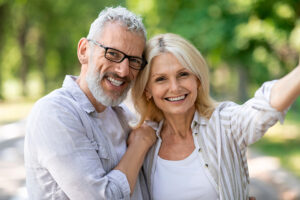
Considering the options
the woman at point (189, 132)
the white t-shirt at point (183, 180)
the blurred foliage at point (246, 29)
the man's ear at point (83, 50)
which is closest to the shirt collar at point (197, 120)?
the woman at point (189, 132)

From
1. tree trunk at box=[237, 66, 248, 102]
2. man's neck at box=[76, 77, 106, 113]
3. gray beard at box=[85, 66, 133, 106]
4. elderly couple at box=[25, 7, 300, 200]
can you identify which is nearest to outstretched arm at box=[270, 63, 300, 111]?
elderly couple at box=[25, 7, 300, 200]

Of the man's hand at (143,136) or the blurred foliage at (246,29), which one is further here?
the blurred foliage at (246,29)

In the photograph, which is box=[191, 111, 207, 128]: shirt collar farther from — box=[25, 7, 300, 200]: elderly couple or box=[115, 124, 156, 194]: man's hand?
box=[115, 124, 156, 194]: man's hand

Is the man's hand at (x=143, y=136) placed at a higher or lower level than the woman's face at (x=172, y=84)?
lower

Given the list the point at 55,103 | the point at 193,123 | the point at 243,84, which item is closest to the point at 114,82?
the point at 55,103

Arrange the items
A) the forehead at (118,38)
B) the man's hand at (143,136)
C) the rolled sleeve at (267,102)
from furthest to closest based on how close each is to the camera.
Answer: the man's hand at (143,136) < the forehead at (118,38) < the rolled sleeve at (267,102)

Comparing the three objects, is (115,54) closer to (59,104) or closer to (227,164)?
(59,104)

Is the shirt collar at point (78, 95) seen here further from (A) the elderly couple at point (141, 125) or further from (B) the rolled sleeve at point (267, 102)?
(B) the rolled sleeve at point (267, 102)

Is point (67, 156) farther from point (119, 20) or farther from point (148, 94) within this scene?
point (148, 94)

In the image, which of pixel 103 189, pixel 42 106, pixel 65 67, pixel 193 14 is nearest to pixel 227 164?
pixel 103 189

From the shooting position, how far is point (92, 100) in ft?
8.76

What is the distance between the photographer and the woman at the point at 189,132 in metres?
2.69

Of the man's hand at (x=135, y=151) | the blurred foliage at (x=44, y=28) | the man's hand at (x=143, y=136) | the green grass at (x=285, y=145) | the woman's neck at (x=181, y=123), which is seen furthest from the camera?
the blurred foliage at (x=44, y=28)

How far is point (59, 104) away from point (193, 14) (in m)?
7.89
